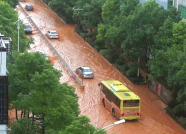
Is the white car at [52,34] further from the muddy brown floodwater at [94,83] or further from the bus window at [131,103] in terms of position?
the bus window at [131,103]

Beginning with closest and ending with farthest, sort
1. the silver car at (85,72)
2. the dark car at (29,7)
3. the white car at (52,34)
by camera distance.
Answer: the silver car at (85,72) → the white car at (52,34) → the dark car at (29,7)

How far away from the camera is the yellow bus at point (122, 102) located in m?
47.5

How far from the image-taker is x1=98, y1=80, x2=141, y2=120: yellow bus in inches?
1871

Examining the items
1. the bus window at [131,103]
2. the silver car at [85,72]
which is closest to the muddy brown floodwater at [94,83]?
the silver car at [85,72]

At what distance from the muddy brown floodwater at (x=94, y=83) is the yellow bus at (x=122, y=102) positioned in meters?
0.78

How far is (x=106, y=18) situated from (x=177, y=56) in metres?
19.6

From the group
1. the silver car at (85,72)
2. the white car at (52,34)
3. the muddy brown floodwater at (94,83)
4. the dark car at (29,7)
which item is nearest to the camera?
the muddy brown floodwater at (94,83)

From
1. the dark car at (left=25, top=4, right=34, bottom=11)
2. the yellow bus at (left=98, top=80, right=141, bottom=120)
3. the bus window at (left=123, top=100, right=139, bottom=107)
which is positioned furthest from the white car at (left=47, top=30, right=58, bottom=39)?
the bus window at (left=123, top=100, right=139, bottom=107)

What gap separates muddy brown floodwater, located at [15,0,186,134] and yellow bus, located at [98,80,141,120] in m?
0.78

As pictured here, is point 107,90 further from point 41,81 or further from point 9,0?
point 9,0

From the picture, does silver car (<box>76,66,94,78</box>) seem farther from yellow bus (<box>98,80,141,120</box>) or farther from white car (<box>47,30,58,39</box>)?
white car (<box>47,30,58,39</box>)

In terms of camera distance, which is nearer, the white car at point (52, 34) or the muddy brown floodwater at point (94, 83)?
the muddy brown floodwater at point (94, 83)

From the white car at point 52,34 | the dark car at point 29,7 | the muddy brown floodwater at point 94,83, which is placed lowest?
the muddy brown floodwater at point 94,83

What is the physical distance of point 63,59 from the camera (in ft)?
222
